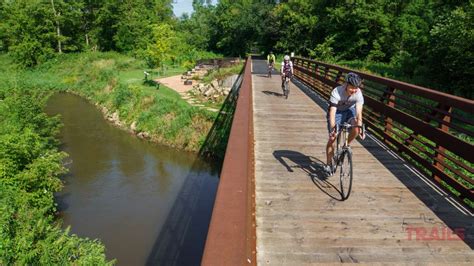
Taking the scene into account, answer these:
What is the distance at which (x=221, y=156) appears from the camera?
19844mm

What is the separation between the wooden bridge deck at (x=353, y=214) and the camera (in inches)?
166

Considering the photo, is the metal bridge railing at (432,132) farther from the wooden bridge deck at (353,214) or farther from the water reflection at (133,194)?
the water reflection at (133,194)

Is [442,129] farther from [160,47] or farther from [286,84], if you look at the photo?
[160,47]

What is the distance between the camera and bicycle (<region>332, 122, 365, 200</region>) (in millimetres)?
5551

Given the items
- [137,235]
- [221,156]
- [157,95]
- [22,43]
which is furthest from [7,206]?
[22,43]

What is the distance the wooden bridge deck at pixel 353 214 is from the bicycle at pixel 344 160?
19 cm

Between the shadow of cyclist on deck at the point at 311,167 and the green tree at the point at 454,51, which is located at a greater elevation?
the green tree at the point at 454,51

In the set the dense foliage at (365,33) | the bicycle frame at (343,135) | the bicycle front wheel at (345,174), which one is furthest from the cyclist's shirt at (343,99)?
the dense foliage at (365,33)

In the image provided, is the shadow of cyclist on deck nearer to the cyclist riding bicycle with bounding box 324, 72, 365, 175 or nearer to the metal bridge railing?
the cyclist riding bicycle with bounding box 324, 72, 365, 175

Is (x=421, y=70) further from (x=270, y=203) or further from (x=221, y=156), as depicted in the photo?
(x=270, y=203)

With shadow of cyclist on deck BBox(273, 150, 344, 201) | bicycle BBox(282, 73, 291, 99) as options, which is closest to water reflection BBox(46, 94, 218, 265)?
bicycle BBox(282, 73, 291, 99)

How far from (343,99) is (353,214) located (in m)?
1.91

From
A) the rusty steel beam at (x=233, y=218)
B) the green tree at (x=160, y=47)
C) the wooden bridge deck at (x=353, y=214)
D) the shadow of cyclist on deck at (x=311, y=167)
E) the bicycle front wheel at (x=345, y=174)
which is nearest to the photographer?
the rusty steel beam at (x=233, y=218)

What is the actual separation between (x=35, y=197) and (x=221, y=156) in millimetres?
9398
